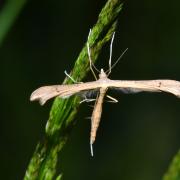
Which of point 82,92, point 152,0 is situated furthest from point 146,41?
point 82,92

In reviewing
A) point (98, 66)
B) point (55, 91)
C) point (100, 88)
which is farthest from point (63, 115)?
point (98, 66)

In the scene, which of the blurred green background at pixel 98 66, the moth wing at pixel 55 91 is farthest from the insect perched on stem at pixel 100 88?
the blurred green background at pixel 98 66

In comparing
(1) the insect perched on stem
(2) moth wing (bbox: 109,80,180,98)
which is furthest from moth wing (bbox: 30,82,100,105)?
(2) moth wing (bbox: 109,80,180,98)

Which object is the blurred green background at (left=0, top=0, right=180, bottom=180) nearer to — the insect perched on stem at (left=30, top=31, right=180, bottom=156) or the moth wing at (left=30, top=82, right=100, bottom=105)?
the insect perched on stem at (left=30, top=31, right=180, bottom=156)

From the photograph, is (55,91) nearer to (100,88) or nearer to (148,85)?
(100,88)

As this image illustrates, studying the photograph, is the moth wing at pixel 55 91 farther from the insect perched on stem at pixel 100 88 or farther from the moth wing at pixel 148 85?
the moth wing at pixel 148 85

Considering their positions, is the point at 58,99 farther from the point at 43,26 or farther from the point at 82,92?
the point at 43,26
